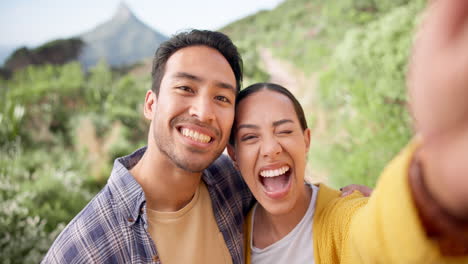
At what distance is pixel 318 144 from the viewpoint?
6699 millimetres

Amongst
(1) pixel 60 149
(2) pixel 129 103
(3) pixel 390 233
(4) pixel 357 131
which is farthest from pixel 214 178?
(2) pixel 129 103

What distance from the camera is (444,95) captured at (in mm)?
404

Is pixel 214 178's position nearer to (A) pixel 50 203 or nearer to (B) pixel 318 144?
(A) pixel 50 203

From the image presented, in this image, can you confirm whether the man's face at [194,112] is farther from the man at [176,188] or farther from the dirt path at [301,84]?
the dirt path at [301,84]

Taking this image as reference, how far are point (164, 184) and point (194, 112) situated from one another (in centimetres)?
45

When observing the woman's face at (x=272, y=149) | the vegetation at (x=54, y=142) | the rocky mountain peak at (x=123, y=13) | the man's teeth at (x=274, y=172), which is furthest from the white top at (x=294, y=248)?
the rocky mountain peak at (x=123, y=13)

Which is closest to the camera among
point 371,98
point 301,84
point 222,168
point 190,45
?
point 190,45

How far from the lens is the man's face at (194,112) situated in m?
1.58

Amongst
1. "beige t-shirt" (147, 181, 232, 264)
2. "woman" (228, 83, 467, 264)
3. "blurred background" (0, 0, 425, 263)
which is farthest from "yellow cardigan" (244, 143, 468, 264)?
"blurred background" (0, 0, 425, 263)

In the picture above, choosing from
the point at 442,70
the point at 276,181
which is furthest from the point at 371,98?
the point at 442,70

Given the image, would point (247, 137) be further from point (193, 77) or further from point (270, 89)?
point (193, 77)

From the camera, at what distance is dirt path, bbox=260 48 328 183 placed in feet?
22.4

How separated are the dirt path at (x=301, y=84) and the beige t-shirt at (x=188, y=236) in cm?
490

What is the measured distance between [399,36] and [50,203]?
20.4ft
